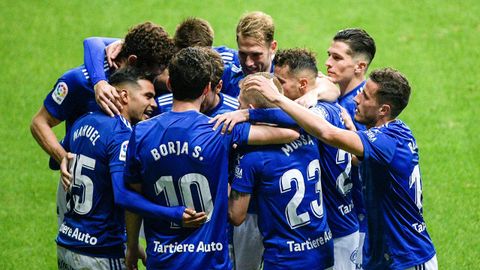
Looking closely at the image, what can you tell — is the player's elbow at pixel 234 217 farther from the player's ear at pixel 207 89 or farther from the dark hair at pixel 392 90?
the dark hair at pixel 392 90

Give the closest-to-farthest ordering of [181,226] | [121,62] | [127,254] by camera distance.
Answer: [181,226] → [127,254] → [121,62]

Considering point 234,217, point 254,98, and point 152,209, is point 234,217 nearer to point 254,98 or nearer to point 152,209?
point 152,209

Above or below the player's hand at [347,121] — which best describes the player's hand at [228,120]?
above

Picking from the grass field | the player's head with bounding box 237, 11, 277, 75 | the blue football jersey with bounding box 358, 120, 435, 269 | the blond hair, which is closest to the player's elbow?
the blue football jersey with bounding box 358, 120, 435, 269

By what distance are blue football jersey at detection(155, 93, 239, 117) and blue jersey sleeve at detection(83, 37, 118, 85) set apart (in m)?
0.50

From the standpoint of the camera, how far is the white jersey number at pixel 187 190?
6.12m

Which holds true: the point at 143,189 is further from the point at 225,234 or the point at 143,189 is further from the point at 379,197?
the point at 379,197

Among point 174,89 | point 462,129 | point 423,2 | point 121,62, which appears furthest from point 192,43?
point 423,2

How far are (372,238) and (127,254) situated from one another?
73.8 inches

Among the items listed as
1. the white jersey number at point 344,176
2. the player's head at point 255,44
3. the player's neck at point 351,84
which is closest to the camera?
the white jersey number at point 344,176

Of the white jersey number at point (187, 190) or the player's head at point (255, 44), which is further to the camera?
the player's head at point (255, 44)

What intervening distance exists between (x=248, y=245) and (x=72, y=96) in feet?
6.39

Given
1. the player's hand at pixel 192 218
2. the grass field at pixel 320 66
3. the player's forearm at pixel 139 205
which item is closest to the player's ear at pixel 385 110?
the player's hand at pixel 192 218

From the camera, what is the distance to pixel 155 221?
625cm
